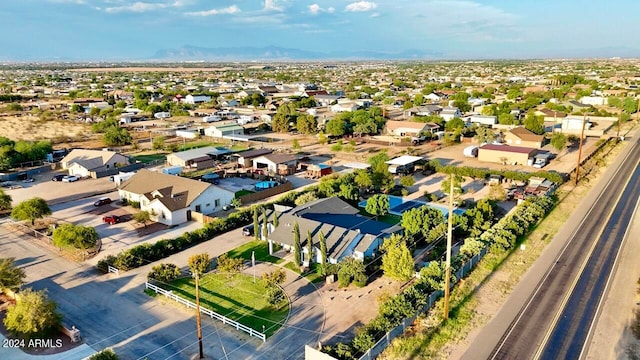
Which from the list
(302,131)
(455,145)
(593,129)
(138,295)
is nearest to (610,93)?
(593,129)

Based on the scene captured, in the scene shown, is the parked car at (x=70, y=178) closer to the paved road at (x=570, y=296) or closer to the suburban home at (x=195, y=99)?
the paved road at (x=570, y=296)

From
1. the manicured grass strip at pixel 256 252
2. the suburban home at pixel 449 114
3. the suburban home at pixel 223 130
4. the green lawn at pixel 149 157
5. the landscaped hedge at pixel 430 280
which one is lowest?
the manicured grass strip at pixel 256 252

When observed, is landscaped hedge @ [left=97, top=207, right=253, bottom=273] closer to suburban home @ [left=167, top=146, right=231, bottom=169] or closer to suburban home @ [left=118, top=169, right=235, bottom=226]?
suburban home @ [left=118, top=169, right=235, bottom=226]

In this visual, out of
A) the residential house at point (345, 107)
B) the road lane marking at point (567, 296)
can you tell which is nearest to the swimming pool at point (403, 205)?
the road lane marking at point (567, 296)

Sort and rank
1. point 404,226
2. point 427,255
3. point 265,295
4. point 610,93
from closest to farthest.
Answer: point 265,295
point 427,255
point 404,226
point 610,93

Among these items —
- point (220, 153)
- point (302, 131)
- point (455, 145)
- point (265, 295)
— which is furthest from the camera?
point (302, 131)

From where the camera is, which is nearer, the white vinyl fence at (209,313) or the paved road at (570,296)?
the paved road at (570,296)

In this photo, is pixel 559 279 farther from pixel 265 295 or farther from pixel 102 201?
pixel 102 201
